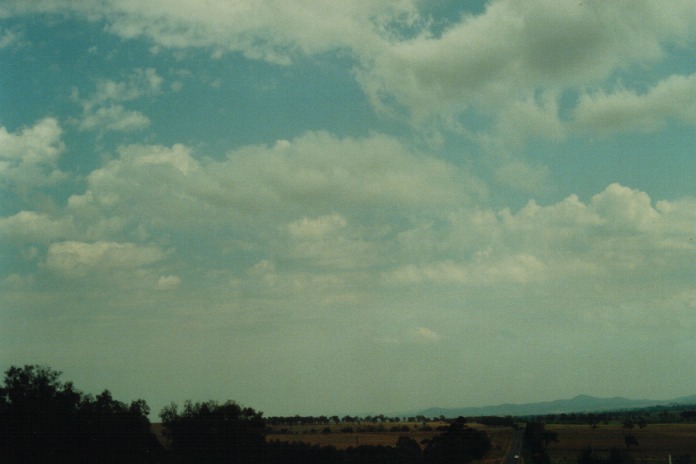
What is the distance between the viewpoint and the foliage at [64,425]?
2060 inches

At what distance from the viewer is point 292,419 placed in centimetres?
18150

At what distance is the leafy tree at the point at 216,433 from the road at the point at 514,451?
3634 centimetres

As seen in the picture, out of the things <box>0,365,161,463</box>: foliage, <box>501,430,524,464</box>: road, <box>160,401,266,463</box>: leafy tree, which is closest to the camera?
<box>0,365,161,463</box>: foliage

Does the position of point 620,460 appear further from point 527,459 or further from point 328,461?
point 328,461

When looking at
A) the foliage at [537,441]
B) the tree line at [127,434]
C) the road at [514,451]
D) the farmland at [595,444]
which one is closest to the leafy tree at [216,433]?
the tree line at [127,434]

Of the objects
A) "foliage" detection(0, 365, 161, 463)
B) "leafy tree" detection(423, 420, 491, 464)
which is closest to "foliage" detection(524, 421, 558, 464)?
"leafy tree" detection(423, 420, 491, 464)

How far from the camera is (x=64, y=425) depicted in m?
56.0

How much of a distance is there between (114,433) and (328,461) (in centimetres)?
2058

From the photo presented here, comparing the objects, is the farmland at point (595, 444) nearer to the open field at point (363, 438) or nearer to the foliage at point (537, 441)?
the open field at point (363, 438)

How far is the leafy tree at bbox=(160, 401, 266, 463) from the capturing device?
206 ft

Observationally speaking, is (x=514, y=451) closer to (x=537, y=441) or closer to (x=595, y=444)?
(x=537, y=441)

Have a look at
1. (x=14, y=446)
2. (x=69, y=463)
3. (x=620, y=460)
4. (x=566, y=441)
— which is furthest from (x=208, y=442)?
(x=566, y=441)

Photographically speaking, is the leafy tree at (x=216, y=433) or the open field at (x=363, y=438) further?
the open field at (x=363, y=438)

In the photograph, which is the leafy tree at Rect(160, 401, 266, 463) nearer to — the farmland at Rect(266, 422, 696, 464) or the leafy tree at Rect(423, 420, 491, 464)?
the farmland at Rect(266, 422, 696, 464)
